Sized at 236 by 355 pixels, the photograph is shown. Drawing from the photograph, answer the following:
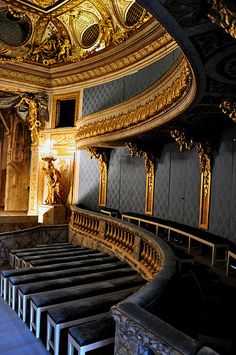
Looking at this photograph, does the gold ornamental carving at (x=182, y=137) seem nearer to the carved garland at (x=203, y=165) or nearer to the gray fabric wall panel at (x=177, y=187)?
the carved garland at (x=203, y=165)

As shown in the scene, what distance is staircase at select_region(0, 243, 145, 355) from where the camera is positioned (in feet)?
10.3

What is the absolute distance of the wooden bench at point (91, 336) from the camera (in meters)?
2.43

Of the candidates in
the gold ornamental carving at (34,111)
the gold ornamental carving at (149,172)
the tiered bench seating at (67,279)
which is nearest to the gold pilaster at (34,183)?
the gold ornamental carving at (34,111)

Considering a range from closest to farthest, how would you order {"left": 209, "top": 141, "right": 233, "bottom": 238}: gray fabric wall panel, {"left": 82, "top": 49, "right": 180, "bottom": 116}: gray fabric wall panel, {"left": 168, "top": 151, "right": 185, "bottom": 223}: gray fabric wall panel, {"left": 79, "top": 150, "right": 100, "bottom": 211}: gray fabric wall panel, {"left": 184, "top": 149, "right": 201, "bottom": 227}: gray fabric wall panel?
{"left": 209, "top": 141, "right": 233, "bottom": 238}: gray fabric wall panel → {"left": 184, "top": 149, "right": 201, "bottom": 227}: gray fabric wall panel → {"left": 168, "top": 151, "right": 185, "bottom": 223}: gray fabric wall panel → {"left": 82, "top": 49, "right": 180, "bottom": 116}: gray fabric wall panel → {"left": 79, "top": 150, "right": 100, "bottom": 211}: gray fabric wall panel

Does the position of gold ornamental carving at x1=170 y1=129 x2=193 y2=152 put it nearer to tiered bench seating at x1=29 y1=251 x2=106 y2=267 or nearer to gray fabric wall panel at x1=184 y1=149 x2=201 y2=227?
gray fabric wall panel at x1=184 y1=149 x2=201 y2=227

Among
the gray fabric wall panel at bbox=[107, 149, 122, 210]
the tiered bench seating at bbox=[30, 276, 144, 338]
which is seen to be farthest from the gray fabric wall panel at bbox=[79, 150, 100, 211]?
the tiered bench seating at bbox=[30, 276, 144, 338]

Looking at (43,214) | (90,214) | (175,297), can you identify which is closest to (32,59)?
(43,214)

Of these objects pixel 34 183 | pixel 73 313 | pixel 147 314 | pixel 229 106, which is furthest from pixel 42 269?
pixel 34 183

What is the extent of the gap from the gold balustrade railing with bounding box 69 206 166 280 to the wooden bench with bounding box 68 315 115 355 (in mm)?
886

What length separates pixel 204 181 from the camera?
5574 millimetres

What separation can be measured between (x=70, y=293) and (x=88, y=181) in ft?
21.0

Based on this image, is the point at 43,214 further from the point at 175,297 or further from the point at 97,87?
the point at 175,297

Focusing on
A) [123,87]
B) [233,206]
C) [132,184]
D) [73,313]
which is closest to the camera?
[73,313]

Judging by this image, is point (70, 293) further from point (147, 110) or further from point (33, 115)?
point (33, 115)
